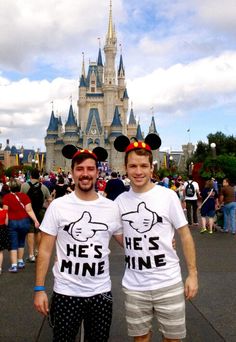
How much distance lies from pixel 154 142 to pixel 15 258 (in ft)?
13.1

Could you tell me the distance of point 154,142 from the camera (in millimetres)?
4102

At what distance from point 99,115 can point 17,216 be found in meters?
89.9

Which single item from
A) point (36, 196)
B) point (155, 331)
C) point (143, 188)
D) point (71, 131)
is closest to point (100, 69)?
point (71, 131)

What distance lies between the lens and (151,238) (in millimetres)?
3066

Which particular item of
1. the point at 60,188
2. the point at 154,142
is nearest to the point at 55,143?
the point at 60,188

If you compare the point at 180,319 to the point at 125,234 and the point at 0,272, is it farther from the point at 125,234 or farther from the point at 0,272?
the point at 0,272

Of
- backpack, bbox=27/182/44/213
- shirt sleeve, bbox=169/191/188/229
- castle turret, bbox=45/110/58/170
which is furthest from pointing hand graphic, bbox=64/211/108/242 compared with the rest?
castle turret, bbox=45/110/58/170

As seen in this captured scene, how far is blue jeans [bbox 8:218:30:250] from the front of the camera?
24.0ft

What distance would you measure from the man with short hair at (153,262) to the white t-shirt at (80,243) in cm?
17

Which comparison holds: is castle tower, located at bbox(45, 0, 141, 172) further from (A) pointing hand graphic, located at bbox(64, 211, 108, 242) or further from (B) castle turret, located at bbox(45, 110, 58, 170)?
(A) pointing hand graphic, located at bbox(64, 211, 108, 242)

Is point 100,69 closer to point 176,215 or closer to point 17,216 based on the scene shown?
point 17,216

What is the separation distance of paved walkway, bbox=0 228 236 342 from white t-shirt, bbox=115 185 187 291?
1507 mm

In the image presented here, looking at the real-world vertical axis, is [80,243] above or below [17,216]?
above

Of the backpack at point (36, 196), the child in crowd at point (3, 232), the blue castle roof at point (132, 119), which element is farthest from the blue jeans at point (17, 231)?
the blue castle roof at point (132, 119)
